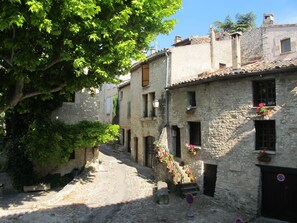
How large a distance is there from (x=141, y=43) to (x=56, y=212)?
7.82 m

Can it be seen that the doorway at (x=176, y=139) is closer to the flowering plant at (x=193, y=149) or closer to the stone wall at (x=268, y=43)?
the flowering plant at (x=193, y=149)

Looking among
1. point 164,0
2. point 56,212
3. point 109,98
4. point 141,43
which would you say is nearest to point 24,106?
point 56,212

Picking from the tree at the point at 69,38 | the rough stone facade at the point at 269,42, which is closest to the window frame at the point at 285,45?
the rough stone facade at the point at 269,42

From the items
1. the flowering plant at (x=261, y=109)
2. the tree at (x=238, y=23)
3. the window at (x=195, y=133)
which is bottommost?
the window at (x=195, y=133)

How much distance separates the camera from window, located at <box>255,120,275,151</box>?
11.9 metres

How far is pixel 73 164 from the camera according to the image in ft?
56.7

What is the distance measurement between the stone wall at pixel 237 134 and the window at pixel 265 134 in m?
0.30

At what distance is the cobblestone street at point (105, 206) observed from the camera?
435 inches

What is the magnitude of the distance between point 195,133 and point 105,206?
6.60 m

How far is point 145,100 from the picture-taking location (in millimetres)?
20859

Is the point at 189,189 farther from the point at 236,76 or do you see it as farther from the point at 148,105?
the point at 148,105

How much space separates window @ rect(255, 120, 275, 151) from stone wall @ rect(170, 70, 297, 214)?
0.99 feet

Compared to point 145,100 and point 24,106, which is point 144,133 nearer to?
point 145,100

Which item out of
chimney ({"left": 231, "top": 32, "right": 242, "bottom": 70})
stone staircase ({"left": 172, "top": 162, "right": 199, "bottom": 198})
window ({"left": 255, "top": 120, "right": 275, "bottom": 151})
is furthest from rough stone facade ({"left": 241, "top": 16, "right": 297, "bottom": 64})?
stone staircase ({"left": 172, "top": 162, "right": 199, "bottom": 198})
